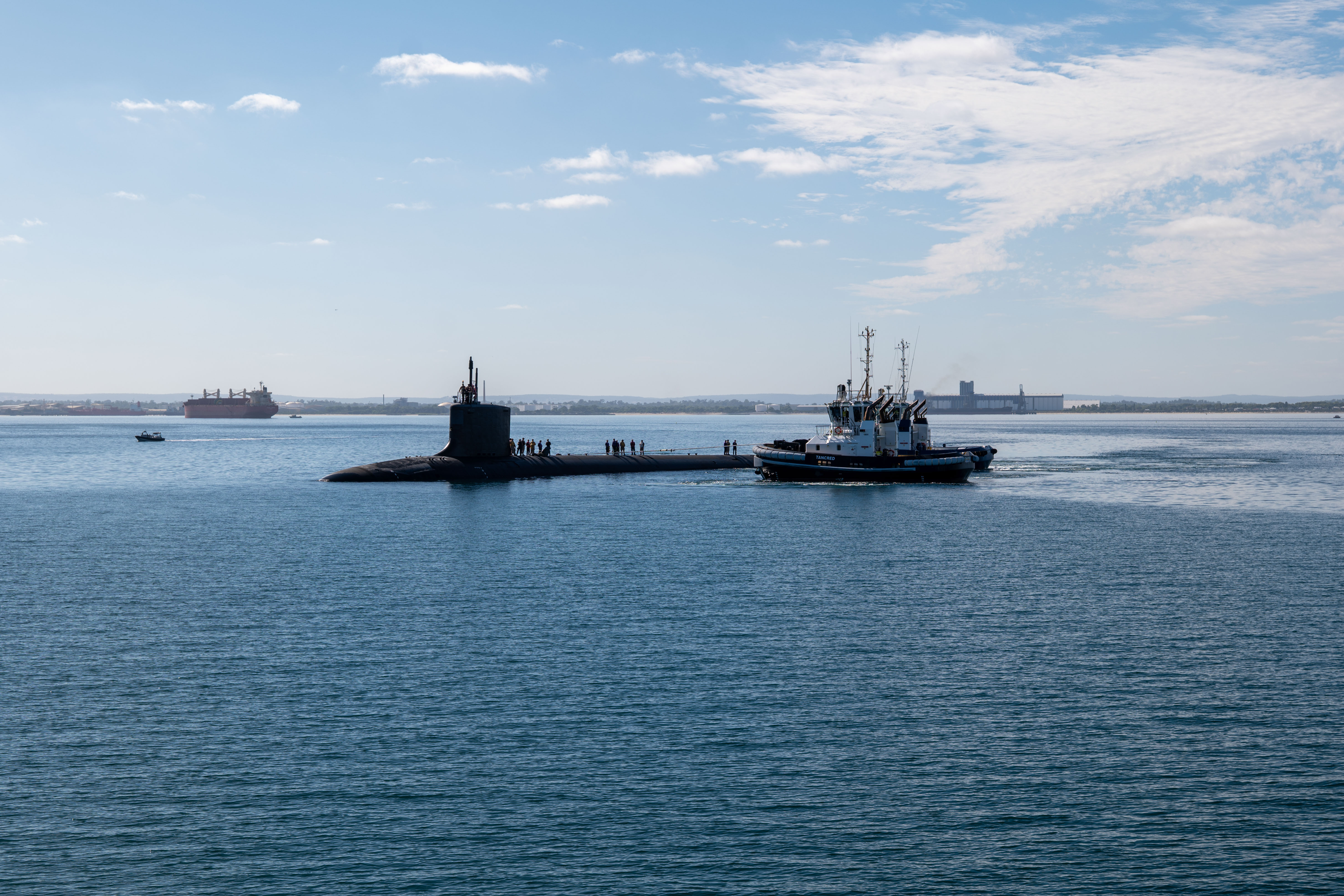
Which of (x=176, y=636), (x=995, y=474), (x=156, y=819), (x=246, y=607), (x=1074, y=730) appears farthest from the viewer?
(x=995, y=474)

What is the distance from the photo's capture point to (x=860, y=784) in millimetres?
20125

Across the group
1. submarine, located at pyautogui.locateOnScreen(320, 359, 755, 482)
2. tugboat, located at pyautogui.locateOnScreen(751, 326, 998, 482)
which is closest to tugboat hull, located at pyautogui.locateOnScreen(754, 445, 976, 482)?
tugboat, located at pyautogui.locateOnScreen(751, 326, 998, 482)

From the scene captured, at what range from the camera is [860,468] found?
89875 millimetres

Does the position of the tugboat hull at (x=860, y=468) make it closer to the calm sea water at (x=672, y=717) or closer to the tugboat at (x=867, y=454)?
the tugboat at (x=867, y=454)

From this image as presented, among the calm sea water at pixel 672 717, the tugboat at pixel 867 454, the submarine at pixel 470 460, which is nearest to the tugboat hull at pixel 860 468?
the tugboat at pixel 867 454

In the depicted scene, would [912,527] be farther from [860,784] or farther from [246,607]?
[860,784]

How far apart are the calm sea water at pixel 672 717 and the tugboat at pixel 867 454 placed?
3569 cm

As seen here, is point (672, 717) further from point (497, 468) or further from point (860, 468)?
point (497, 468)

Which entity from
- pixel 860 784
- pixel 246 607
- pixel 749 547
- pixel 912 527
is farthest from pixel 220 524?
pixel 860 784

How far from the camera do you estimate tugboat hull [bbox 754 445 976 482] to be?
90312 millimetres

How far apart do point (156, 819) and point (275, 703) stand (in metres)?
6.74

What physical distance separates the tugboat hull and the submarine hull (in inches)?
623

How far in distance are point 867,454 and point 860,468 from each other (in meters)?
1.51

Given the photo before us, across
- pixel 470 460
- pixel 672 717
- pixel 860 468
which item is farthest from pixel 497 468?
pixel 672 717
